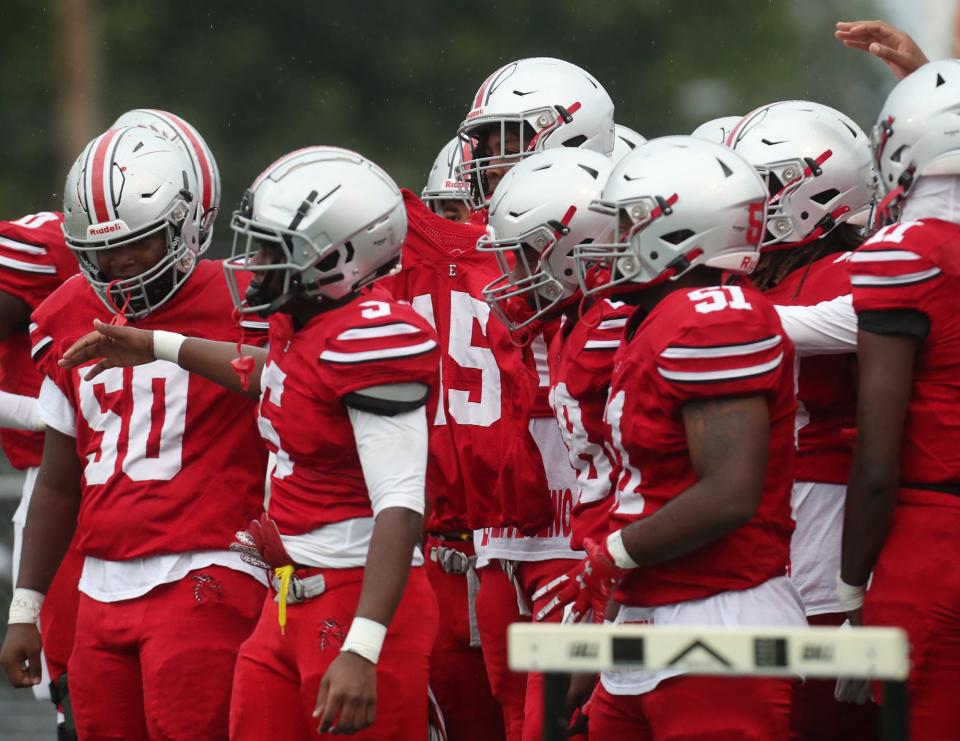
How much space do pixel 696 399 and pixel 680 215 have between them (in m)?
0.45

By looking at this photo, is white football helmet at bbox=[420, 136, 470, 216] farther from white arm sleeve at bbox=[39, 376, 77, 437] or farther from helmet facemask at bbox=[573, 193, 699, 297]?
helmet facemask at bbox=[573, 193, 699, 297]

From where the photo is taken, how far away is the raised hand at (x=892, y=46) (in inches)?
192

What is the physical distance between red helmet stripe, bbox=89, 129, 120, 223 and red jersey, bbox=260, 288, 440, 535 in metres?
0.83

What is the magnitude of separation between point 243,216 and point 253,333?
0.64m

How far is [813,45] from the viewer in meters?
18.2

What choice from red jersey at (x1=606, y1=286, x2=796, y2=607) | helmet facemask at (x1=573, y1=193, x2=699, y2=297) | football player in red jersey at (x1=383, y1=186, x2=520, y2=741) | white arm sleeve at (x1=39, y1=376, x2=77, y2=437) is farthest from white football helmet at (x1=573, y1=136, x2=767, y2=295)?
white arm sleeve at (x1=39, y1=376, x2=77, y2=437)

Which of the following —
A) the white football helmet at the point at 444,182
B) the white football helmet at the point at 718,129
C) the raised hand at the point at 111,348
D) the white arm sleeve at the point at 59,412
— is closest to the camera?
the raised hand at the point at 111,348

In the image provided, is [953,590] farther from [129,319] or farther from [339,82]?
[339,82]

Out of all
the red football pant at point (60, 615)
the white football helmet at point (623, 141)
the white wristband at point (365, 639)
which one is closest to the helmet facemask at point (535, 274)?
the white wristband at point (365, 639)

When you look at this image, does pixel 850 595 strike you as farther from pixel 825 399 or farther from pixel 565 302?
pixel 565 302

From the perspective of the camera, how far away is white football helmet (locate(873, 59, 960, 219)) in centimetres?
391

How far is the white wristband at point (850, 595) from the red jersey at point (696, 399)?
371mm

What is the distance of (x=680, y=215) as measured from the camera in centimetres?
370

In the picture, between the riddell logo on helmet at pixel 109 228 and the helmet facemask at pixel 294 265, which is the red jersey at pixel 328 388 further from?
the riddell logo on helmet at pixel 109 228
